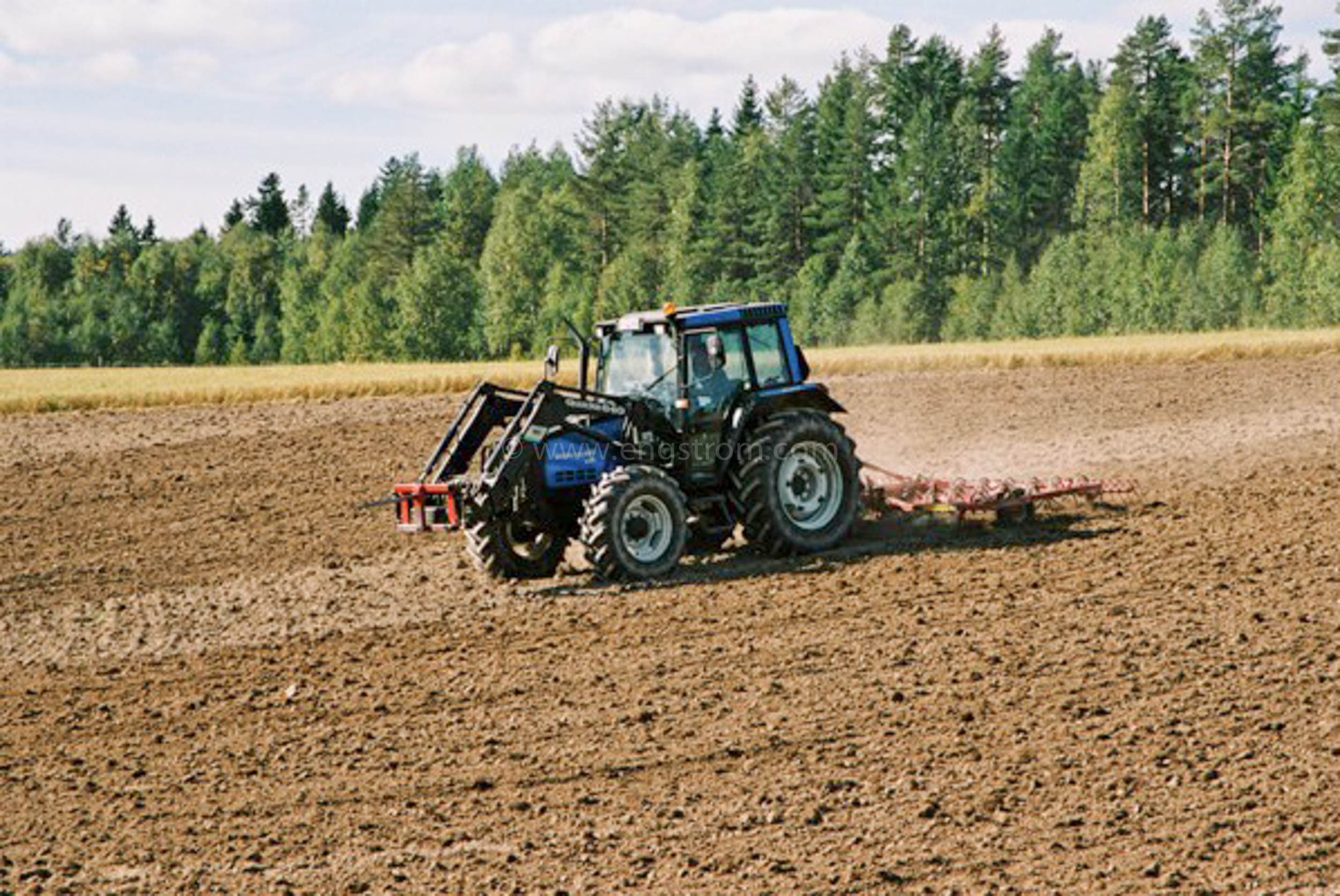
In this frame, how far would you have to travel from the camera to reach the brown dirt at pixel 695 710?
298 inches

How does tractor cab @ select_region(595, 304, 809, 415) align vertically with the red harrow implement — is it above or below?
above

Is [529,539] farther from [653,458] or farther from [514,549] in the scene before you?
[653,458]

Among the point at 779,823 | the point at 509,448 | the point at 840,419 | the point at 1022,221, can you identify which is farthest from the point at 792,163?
the point at 779,823

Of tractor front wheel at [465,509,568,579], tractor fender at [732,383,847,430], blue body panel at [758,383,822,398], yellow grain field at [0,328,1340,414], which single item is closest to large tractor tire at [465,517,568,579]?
tractor front wheel at [465,509,568,579]

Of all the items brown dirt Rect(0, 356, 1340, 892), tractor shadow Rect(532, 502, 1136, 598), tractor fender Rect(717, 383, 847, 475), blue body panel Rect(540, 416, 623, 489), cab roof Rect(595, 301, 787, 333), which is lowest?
brown dirt Rect(0, 356, 1340, 892)

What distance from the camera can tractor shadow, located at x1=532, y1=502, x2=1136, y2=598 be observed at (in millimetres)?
14109

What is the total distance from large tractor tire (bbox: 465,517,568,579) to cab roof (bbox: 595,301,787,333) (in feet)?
6.65

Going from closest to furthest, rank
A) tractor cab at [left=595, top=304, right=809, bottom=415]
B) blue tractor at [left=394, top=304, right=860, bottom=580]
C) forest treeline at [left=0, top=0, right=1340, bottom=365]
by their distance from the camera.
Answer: blue tractor at [left=394, top=304, right=860, bottom=580] < tractor cab at [left=595, top=304, right=809, bottom=415] < forest treeline at [left=0, top=0, right=1340, bottom=365]

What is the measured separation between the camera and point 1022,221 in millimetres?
81000

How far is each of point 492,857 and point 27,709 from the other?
480 centimetres

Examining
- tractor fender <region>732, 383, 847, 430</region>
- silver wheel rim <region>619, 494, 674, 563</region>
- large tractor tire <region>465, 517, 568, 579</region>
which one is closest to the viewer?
silver wheel rim <region>619, 494, 674, 563</region>

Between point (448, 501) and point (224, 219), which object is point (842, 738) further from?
point (224, 219)

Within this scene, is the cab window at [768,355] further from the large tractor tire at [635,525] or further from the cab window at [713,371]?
the large tractor tire at [635,525]

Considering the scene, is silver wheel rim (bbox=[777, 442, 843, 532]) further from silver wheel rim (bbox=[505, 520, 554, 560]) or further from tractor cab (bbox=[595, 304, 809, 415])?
silver wheel rim (bbox=[505, 520, 554, 560])
